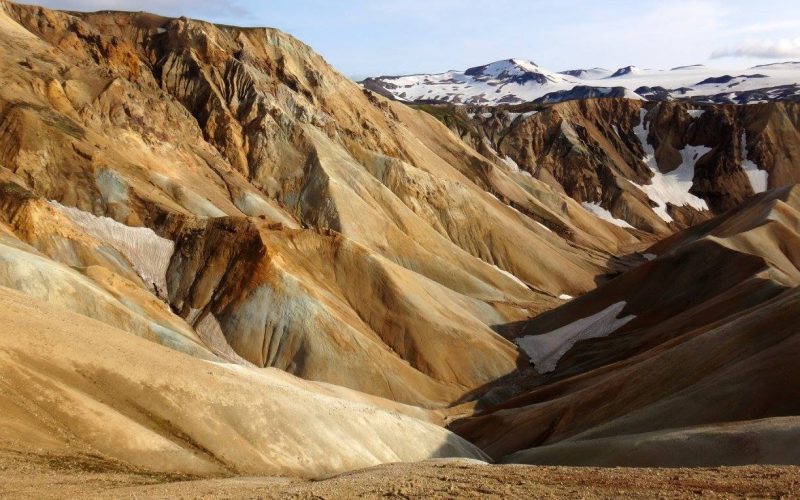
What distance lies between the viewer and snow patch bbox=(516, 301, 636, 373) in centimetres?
7138

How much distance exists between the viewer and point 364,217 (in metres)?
83.9

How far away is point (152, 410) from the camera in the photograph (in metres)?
29.5

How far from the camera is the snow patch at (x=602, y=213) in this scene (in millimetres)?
155500

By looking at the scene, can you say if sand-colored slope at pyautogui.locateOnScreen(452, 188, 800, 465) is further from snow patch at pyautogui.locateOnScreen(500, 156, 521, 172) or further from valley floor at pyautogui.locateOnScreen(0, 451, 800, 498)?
snow patch at pyautogui.locateOnScreen(500, 156, 521, 172)

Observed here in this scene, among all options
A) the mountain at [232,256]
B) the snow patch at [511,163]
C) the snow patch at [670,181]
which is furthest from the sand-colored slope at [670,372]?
the snow patch at [670,181]

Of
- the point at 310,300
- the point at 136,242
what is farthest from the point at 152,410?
the point at 136,242

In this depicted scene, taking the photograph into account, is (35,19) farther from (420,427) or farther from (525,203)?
(525,203)

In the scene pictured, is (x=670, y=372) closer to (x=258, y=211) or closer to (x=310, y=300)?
(x=310, y=300)

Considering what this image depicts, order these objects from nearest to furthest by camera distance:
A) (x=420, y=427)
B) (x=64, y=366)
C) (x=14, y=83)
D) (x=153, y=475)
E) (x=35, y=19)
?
(x=153, y=475), (x=64, y=366), (x=420, y=427), (x=14, y=83), (x=35, y=19)

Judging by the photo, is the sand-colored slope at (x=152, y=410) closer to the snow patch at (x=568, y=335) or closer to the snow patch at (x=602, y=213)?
the snow patch at (x=568, y=335)

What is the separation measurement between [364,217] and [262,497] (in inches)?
2544

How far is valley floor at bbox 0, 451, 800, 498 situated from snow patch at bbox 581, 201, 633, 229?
135256 millimetres

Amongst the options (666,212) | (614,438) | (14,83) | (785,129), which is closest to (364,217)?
(14,83)

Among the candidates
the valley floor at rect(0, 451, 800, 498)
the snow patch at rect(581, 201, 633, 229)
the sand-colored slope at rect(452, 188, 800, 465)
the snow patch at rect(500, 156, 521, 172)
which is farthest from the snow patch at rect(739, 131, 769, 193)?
the valley floor at rect(0, 451, 800, 498)
